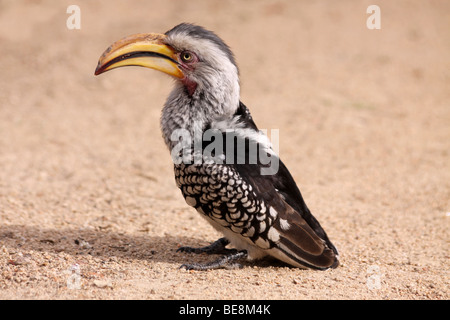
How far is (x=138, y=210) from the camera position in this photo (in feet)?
22.5

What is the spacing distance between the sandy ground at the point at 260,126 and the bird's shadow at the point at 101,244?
28 millimetres

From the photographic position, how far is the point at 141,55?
199 inches

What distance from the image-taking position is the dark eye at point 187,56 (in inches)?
202

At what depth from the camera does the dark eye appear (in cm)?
512

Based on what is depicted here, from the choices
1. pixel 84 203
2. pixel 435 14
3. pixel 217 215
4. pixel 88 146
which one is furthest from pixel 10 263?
pixel 435 14

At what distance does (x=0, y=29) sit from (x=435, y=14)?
1063cm

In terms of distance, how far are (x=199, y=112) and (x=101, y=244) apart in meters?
1.64

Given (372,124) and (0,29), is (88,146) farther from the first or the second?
(0,29)

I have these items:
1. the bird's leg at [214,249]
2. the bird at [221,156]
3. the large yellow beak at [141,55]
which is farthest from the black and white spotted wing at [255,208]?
the large yellow beak at [141,55]
